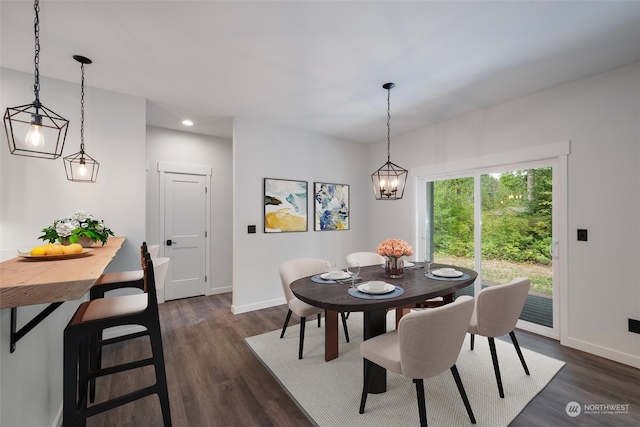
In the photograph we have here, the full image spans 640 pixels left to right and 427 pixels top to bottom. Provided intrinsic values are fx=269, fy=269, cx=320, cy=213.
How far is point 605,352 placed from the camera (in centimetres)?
252

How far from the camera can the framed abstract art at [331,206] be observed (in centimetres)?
450

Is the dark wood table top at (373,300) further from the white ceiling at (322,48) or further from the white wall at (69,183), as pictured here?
the white ceiling at (322,48)

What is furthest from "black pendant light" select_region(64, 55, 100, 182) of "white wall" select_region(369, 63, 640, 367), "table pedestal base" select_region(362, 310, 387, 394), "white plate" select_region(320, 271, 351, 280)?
"white wall" select_region(369, 63, 640, 367)

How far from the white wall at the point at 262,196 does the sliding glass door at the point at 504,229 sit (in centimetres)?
163

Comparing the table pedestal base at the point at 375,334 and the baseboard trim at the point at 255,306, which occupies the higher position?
the table pedestal base at the point at 375,334

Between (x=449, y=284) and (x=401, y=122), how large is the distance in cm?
262

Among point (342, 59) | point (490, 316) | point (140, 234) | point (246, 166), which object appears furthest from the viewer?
point (246, 166)

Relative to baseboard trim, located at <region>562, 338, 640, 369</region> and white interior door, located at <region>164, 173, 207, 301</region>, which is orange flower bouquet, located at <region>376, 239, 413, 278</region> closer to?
baseboard trim, located at <region>562, 338, 640, 369</region>

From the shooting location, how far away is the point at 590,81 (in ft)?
8.69

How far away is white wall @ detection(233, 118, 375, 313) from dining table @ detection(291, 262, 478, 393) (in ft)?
5.52

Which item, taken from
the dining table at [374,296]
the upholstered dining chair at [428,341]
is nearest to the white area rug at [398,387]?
the dining table at [374,296]

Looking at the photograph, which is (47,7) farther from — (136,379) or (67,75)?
(136,379)

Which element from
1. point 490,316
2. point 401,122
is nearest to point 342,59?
point 401,122

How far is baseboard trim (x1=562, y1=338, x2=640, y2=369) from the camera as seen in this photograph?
2.38 meters
